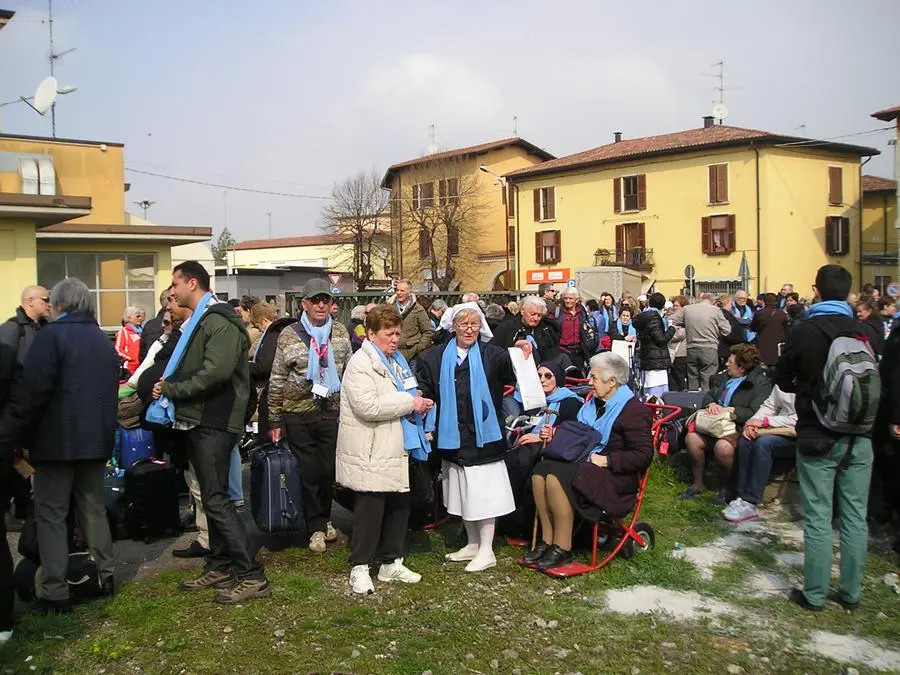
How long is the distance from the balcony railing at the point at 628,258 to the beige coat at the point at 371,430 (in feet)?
132

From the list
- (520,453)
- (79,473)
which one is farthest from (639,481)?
(79,473)

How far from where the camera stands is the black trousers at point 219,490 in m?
4.76

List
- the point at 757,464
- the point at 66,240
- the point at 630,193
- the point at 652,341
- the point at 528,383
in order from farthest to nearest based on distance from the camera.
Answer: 1. the point at 630,193
2. the point at 66,240
3. the point at 652,341
4. the point at 757,464
5. the point at 528,383

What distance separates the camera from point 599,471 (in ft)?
17.2

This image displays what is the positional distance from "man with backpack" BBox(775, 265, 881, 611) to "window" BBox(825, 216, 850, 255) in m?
41.7

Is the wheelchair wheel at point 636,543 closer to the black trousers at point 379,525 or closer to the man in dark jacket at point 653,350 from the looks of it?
the black trousers at point 379,525

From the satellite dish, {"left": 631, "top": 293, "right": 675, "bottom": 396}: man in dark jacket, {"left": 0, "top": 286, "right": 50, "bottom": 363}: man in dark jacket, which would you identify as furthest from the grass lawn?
the satellite dish

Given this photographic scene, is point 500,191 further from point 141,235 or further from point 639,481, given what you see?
point 639,481

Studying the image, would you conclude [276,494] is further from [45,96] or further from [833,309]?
[45,96]

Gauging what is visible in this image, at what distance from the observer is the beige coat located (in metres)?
4.87

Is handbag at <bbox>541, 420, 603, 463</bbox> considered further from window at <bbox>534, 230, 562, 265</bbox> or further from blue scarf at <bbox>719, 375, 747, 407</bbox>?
window at <bbox>534, 230, 562, 265</bbox>

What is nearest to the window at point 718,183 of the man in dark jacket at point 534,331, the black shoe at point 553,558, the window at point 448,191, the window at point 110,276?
the window at point 448,191

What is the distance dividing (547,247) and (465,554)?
43.7 m

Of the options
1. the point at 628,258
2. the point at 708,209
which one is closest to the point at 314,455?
the point at 708,209
